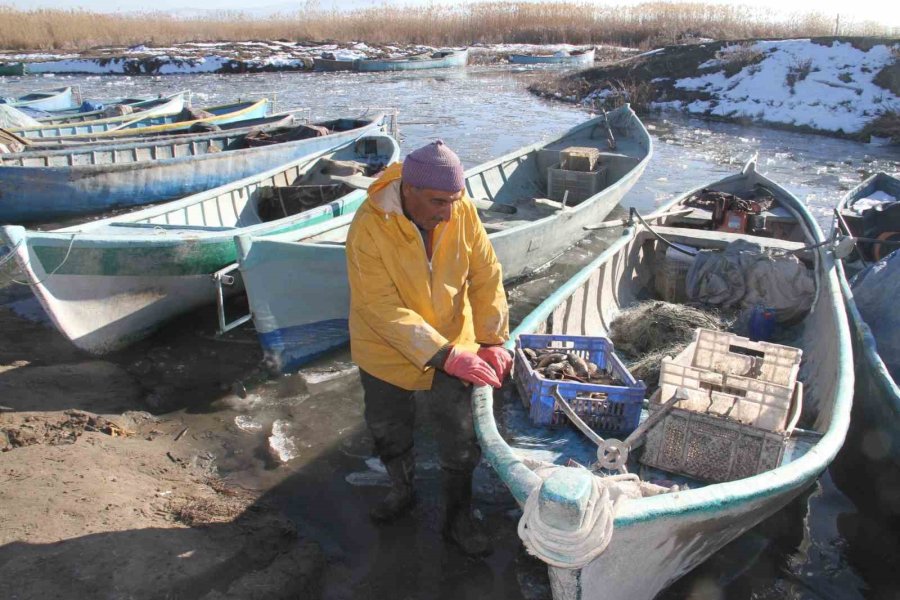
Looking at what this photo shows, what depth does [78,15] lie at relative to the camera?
141ft

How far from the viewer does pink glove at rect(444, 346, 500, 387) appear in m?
3.19

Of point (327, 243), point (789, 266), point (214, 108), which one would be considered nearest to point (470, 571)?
point (327, 243)

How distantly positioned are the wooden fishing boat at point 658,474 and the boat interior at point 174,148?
8311mm

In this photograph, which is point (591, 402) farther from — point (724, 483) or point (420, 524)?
point (420, 524)

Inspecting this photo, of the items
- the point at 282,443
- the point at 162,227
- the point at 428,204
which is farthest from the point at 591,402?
the point at 162,227

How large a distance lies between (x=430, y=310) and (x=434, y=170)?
2.36 ft

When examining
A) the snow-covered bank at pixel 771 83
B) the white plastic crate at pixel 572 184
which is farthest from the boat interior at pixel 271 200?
the snow-covered bank at pixel 771 83

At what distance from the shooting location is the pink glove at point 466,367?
3186 mm

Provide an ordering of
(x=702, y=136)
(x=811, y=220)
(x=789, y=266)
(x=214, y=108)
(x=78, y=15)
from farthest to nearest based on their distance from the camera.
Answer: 1. (x=78, y=15)
2. (x=702, y=136)
3. (x=214, y=108)
4. (x=811, y=220)
5. (x=789, y=266)

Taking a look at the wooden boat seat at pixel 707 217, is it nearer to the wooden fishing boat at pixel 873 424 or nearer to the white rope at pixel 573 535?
the wooden fishing boat at pixel 873 424

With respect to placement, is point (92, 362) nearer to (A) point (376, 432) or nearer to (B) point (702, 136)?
(A) point (376, 432)

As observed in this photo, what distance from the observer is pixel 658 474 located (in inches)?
144

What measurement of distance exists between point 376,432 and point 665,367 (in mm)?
1658

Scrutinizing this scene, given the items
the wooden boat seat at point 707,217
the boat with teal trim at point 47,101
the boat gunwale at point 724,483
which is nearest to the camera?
the boat gunwale at point 724,483
